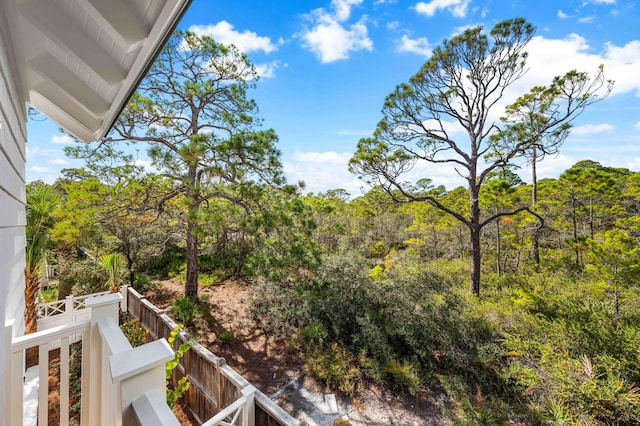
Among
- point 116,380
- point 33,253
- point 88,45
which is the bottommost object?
point 33,253

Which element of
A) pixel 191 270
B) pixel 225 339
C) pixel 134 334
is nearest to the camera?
pixel 134 334

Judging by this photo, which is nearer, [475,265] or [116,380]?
[116,380]

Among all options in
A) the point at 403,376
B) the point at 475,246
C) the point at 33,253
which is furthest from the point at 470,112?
the point at 33,253

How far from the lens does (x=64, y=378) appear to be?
144 centimetres

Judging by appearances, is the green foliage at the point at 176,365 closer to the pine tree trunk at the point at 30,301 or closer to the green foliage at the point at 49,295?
the pine tree trunk at the point at 30,301

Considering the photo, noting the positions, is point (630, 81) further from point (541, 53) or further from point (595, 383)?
point (595, 383)

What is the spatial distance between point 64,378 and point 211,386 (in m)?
2.30

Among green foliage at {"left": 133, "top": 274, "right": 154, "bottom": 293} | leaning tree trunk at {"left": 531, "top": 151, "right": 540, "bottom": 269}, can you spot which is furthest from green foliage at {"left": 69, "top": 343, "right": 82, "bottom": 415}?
leaning tree trunk at {"left": 531, "top": 151, "right": 540, "bottom": 269}

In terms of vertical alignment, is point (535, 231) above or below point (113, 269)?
above

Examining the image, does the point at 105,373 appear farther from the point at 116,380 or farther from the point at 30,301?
the point at 30,301

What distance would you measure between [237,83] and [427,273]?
736 cm

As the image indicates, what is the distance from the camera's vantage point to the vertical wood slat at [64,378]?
4.69ft

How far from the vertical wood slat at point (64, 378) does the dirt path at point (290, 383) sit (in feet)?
9.80

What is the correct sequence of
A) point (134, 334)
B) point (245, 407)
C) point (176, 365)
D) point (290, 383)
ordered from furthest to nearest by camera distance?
point (290, 383)
point (134, 334)
point (176, 365)
point (245, 407)
